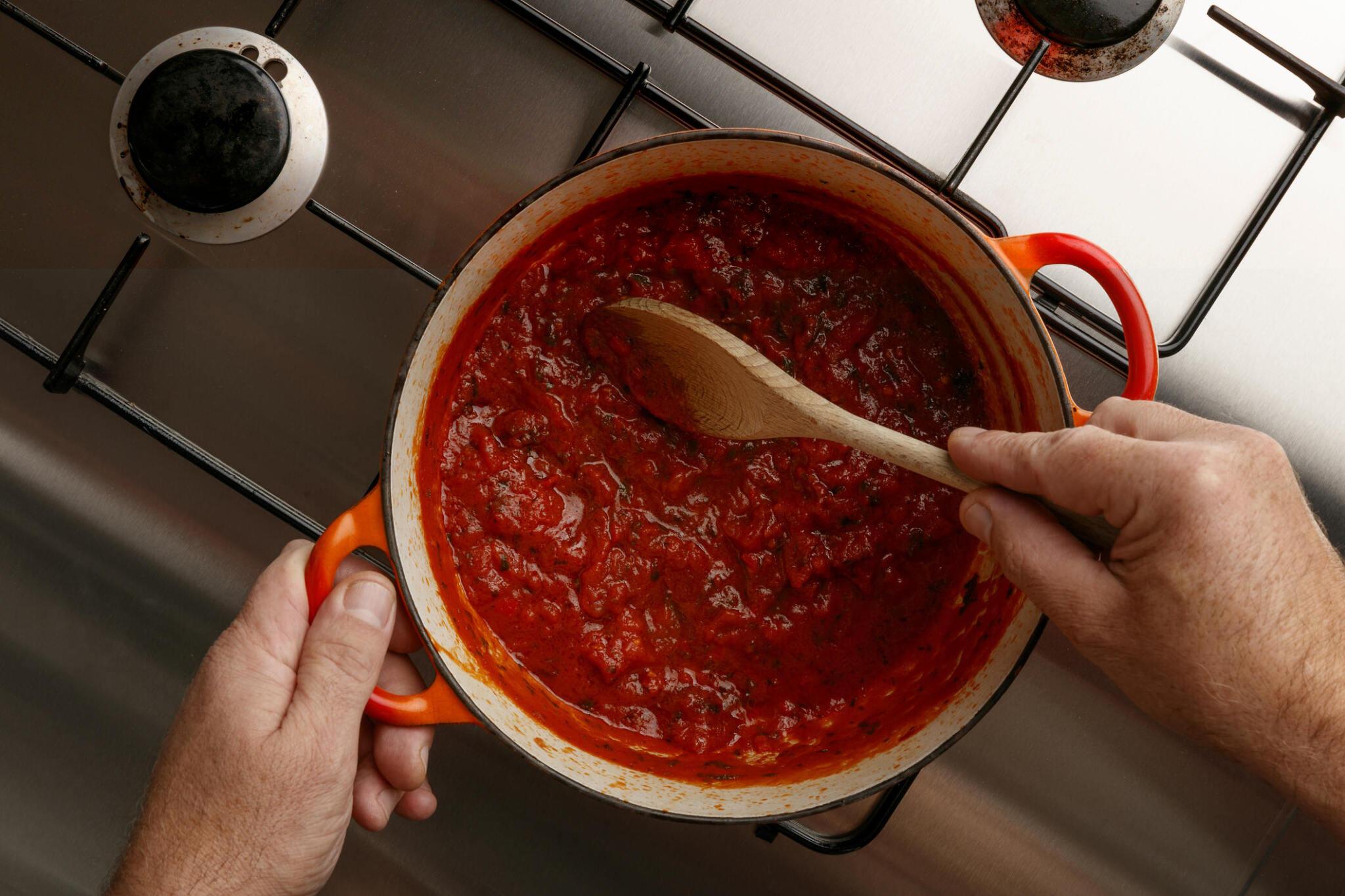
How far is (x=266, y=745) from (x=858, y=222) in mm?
844

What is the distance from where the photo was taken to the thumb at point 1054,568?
0.74 m

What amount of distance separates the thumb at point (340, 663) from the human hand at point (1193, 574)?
0.59 m

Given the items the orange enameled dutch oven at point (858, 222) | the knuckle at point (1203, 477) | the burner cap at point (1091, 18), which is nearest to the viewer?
the knuckle at point (1203, 477)

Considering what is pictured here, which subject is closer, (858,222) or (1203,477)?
(1203,477)

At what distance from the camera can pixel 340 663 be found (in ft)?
2.68

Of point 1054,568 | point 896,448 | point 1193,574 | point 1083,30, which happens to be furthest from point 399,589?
point 1083,30

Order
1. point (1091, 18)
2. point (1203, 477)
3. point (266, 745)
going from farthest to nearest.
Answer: point (1091, 18) → point (266, 745) → point (1203, 477)

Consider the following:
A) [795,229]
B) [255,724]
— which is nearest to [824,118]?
[795,229]

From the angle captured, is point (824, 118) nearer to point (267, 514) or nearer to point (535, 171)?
point (535, 171)

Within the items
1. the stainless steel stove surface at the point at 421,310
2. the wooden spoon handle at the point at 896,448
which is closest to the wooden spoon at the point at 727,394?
the wooden spoon handle at the point at 896,448

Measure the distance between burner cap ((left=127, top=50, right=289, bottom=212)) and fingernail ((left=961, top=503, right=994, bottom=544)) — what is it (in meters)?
0.82

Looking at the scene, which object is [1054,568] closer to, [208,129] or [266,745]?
[266,745]

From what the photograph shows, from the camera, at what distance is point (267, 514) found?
41.3 inches

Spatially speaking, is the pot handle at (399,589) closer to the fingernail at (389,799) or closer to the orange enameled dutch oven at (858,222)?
the orange enameled dutch oven at (858,222)
